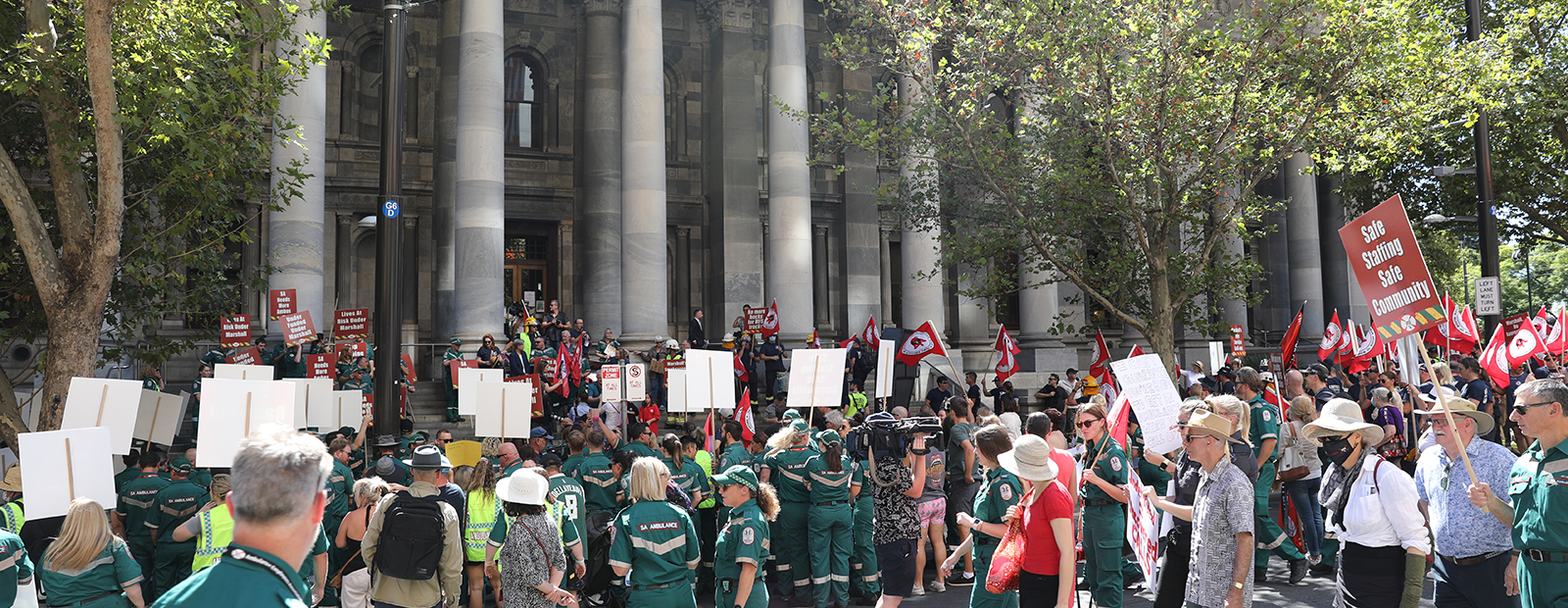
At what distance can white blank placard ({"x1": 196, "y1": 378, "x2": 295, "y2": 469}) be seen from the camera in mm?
7801

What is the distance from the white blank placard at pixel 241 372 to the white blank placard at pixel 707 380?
463cm

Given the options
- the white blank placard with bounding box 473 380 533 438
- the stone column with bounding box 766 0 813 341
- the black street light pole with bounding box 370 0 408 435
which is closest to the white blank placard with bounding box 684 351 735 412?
the white blank placard with bounding box 473 380 533 438

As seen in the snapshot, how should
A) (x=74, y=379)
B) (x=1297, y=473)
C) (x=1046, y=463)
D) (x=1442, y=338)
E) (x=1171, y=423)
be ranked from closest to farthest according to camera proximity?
(x=1046, y=463) < (x=1171, y=423) < (x=74, y=379) < (x=1297, y=473) < (x=1442, y=338)

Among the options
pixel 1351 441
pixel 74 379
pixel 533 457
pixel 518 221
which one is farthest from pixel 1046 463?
pixel 518 221

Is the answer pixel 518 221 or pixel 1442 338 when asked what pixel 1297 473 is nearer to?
pixel 1442 338

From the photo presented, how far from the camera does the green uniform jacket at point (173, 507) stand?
9.05 m

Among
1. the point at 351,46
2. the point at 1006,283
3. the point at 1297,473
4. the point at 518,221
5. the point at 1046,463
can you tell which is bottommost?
the point at 1297,473

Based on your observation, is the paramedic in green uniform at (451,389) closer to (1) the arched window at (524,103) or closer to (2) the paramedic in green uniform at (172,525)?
(2) the paramedic in green uniform at (172,525)

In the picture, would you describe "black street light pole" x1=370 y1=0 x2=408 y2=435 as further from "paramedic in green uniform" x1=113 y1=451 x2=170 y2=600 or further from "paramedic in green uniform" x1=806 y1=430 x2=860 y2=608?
"paramedic in green uniform" x1=806 y1=430 x2=860 y2=608

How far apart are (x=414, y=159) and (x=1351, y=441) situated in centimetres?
2386

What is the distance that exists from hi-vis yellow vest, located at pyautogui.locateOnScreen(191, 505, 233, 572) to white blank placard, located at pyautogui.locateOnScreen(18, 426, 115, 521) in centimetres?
65

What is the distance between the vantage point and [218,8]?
11.5m

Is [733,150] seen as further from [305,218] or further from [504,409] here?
[504,409]

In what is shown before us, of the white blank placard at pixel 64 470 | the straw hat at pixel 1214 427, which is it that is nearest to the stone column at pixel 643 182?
the white blank placard at pixel 64 470
